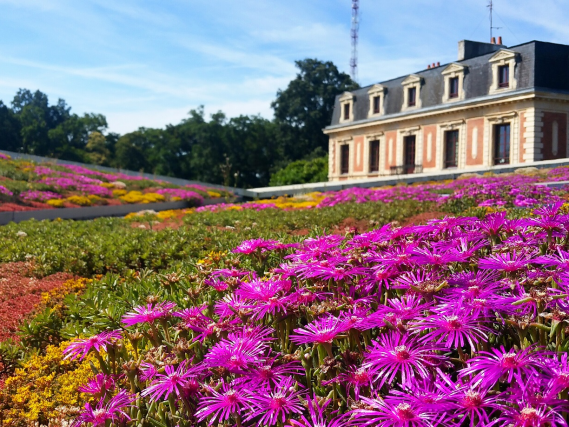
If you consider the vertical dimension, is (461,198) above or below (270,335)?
above

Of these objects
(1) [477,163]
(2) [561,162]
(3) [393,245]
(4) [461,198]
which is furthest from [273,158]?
(3) [393,245]

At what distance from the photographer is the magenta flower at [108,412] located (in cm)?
162

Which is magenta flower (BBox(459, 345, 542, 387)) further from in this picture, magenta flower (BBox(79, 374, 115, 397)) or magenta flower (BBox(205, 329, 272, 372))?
magenta flower (BBox(79, 374, 115, 397))

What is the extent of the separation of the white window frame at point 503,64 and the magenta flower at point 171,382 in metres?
31.1

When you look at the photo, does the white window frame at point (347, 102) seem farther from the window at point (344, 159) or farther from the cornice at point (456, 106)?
the window at point (344, 159)

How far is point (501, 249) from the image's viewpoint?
6.84ft

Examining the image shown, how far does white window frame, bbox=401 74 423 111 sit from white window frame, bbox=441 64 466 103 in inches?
80.8

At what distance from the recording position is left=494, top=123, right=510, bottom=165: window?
3028 centimetres

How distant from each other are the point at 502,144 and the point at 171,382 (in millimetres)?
32064

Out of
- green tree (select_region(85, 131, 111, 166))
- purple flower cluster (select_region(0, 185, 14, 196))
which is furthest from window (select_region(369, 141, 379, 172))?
green tree (select_region(85, 131, 111, 166))

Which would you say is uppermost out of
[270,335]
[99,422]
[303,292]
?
[303,292]

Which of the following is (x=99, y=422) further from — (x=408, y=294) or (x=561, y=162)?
(x=561, y=162)

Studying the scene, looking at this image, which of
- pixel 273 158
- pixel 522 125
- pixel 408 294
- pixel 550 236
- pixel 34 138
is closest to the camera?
pixel 408 294

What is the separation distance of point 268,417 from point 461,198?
872 cm
